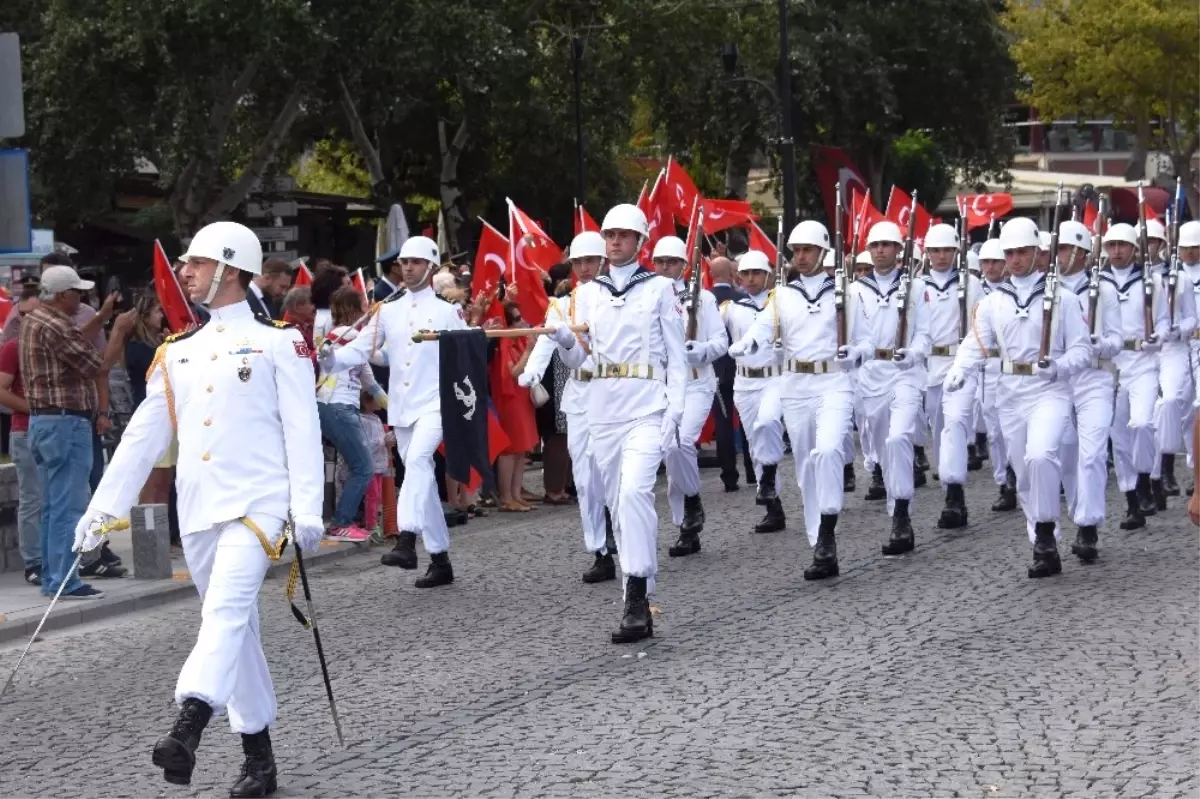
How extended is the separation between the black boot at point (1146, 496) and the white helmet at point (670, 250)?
3.69 metres

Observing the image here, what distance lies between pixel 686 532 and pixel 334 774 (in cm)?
660

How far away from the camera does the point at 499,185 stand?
44.2m

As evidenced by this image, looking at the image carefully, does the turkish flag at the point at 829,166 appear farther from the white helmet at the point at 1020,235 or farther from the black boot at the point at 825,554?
the black boot at the point at 825,554

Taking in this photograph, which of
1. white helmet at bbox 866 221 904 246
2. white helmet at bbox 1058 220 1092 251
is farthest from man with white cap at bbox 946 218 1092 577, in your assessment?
white helmet at bbox 866 221 904 246

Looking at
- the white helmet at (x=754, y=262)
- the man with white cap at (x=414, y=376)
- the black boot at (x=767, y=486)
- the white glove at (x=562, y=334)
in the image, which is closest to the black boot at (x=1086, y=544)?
the black boot at (x=767, y=486)

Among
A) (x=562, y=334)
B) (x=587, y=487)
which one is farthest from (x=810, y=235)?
(x=562, y=334)

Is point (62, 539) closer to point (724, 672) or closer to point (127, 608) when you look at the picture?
point (127, 608)

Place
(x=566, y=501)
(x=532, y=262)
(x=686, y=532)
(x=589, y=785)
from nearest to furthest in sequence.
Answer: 1. (x=589, y=785)
2. (x=686, y=532)
3. (x=532, y=262)
4. (x=566, y=501)

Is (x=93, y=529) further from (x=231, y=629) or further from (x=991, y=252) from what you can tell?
(x=991, y=252)

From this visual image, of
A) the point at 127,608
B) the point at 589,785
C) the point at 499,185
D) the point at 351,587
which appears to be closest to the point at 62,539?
the point at 127,608

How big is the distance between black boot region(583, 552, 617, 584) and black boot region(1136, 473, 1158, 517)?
4.48 m

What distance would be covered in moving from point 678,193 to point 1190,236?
16.4ft

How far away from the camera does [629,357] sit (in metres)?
11.3

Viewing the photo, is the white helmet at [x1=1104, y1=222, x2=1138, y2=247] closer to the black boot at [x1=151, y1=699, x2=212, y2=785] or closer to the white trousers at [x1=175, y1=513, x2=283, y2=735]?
the white trousers at [x1=175, y1=513, x2=283, y2=735]
